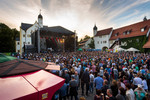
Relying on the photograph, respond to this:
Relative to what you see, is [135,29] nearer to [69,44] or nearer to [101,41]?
[101,41]

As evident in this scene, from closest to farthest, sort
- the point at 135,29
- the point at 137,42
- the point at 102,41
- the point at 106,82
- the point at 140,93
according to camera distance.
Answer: the point at 140,93
the point at 106,82
the point at 137,42
the point at 135,29
the point at 102,41

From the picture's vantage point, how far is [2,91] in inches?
68.4

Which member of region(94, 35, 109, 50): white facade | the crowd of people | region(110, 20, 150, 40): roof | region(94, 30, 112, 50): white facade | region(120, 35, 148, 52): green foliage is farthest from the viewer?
region(94, 35, 109, 50): white facade

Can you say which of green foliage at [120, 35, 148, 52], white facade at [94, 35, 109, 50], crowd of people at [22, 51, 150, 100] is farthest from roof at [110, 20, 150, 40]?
crowd of people at [22, 51, 150, 100]

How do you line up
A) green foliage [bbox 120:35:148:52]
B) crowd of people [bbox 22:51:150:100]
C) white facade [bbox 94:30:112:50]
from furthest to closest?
1. white facade [bbox 94:30:112:50]
2. green foliage [bbox 120:35:148:52]
3. crowd of people [bbox 22:51:150:100]

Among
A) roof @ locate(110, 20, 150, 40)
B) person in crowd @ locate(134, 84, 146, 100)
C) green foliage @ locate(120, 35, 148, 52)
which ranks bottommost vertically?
person in crowd @ locate(134, 84, 146, 100)

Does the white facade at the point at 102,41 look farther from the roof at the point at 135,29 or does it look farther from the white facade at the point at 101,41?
the roof at the point at 135,29

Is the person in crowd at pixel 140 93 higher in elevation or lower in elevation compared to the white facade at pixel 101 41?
lower

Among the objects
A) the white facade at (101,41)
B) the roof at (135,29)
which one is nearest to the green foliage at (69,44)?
the white facade at (101,41)

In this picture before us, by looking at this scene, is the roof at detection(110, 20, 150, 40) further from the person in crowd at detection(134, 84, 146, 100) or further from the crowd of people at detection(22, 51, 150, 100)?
the person in crowd at detection(134, 84, 146, 100)

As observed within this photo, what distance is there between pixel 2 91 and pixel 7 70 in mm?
914

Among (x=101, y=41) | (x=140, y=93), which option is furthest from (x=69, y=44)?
(x=140, y=93)

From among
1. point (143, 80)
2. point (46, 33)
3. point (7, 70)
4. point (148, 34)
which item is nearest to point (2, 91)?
point (7, 70)

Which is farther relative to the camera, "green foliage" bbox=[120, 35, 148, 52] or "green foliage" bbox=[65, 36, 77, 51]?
"green foliage" bbox=[65, 36, 77, 51]
